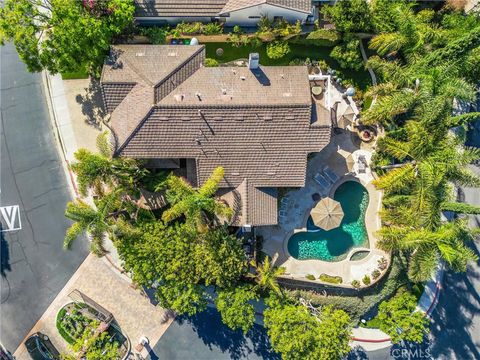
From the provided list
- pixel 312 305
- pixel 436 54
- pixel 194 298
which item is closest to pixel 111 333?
pixel 194 298

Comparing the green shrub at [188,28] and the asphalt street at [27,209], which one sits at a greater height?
the green shrub at [188,28]

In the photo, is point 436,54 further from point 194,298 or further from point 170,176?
point 194,298

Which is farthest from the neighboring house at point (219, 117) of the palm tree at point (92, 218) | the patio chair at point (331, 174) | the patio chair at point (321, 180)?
the palm tree at point (92, 218)

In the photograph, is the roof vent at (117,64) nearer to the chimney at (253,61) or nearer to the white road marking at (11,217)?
the chimney at (253,61)

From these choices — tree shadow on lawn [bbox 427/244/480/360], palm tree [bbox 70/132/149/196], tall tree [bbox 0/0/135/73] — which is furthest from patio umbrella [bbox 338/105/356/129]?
tall tree [bbox 0/0/135/73]

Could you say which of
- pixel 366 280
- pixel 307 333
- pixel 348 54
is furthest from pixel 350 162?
pixel 307 333

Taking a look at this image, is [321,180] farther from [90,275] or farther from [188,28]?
[90,275]

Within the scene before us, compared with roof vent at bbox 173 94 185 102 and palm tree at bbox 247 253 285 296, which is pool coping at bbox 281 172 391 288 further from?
roof vent at bbox 173 94 185 102
